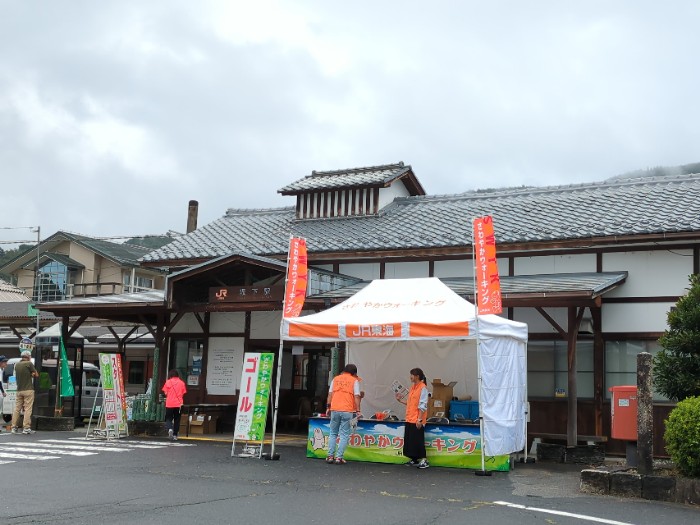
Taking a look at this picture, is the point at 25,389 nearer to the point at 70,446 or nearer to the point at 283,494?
the point at 70,446

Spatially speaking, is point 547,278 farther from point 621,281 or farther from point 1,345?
point 1,345

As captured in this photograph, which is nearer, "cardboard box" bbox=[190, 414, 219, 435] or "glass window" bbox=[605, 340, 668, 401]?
"glass window" bbox=[605, 340, 668, 401]

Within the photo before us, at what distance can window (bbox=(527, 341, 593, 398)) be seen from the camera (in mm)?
15188

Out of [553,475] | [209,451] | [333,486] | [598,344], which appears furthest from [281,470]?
[598,344]

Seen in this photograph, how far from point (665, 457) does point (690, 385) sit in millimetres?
3983

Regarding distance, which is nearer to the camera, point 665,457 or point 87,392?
point 665,457

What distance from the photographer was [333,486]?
990 cm

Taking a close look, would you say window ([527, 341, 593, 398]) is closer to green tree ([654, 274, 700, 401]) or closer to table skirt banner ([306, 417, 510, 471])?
table skirt banner ([306, 417, 510, 471])

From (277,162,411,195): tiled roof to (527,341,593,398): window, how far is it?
676 centimetres

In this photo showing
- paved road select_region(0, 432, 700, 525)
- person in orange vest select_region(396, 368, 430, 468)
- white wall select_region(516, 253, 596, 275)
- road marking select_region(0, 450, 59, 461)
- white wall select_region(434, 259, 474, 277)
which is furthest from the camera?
white wall select_region(434, 259, 474, 277)

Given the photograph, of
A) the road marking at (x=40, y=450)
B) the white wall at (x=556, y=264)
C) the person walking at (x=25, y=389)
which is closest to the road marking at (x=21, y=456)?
the road marking at (x=40, y=450)

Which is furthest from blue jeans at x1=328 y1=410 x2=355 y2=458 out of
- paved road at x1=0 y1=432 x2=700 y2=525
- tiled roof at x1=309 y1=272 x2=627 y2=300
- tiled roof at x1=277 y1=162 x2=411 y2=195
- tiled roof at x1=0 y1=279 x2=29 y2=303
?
tiled roof at x1=0 y1=279 x2=29 y2=303

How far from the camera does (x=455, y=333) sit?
1177 centimetres

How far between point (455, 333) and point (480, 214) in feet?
24.4
